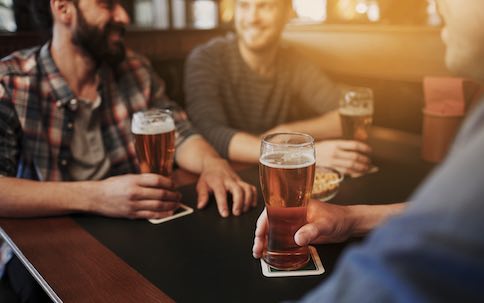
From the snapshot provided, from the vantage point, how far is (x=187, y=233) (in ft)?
3.46

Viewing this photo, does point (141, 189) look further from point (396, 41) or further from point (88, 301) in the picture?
point (396, 41)

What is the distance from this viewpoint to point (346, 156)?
147 cm

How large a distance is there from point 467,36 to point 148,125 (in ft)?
2.69

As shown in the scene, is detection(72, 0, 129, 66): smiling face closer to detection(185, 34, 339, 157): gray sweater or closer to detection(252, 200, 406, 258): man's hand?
detection(185, 34, 339, 157): gray sweater

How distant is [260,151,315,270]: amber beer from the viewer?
89cm

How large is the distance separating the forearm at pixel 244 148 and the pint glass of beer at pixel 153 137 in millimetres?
493

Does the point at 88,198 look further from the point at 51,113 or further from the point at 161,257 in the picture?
the point at 51,113

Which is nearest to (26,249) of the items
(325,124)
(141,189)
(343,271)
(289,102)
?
(141,189)

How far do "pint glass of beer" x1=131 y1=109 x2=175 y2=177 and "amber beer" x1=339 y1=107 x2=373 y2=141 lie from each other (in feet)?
2.08

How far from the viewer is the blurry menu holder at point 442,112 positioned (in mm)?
1574

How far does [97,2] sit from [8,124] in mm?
556

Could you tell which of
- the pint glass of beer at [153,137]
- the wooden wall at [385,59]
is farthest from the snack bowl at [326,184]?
the wooden wall at [385,59]

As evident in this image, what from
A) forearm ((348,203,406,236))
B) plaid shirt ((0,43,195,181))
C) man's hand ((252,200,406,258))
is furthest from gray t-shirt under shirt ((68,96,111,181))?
forearm ((348,203,406,236))

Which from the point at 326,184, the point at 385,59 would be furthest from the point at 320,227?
the point at 385,59
